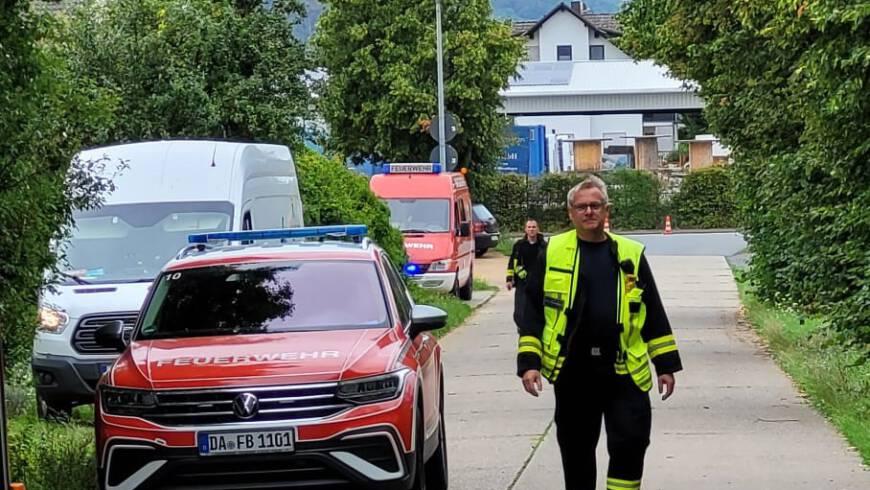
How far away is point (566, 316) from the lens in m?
6.96

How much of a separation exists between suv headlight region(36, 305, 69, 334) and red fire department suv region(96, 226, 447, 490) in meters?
3.66

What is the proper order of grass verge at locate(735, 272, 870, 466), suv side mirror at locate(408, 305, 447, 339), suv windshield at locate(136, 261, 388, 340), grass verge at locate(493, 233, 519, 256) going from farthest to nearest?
grass verge at locate(493, 233, 519, 256) → grass verge at locate(735, 272, 870, 466) → suv side mirror at locate(408, 305, 447, 339) → suv windshield at locate(136, 261, 388, 340)

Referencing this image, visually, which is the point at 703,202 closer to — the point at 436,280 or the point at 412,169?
the point at 412,169

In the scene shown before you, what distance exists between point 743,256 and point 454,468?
3136 centimetres

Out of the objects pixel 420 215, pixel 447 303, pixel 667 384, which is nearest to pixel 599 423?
pixel 667 384

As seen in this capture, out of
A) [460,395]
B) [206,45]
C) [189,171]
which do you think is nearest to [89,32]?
[206,45]

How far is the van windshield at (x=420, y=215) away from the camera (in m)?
26.9

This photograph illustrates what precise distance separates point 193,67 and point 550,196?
28369 millimetres

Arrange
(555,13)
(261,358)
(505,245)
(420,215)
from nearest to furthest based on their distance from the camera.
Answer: (261,358) < (420,215) < (505,245) < (555,13)

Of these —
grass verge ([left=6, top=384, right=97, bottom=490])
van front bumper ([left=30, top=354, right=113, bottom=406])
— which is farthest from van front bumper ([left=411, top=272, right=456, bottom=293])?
grass verge ([left=6, top=384, right=97, bottom=490])

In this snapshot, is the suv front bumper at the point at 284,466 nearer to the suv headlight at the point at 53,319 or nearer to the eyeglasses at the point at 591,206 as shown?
the eyeglasses at the point at 591,206

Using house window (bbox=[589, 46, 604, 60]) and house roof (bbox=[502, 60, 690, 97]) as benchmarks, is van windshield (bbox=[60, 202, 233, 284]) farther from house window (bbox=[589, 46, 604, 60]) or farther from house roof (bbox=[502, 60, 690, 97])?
house window (bbox=[589, 46, 604, 60])

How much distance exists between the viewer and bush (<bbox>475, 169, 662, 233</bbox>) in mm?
50250

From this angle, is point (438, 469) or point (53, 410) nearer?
point (438, 469)
